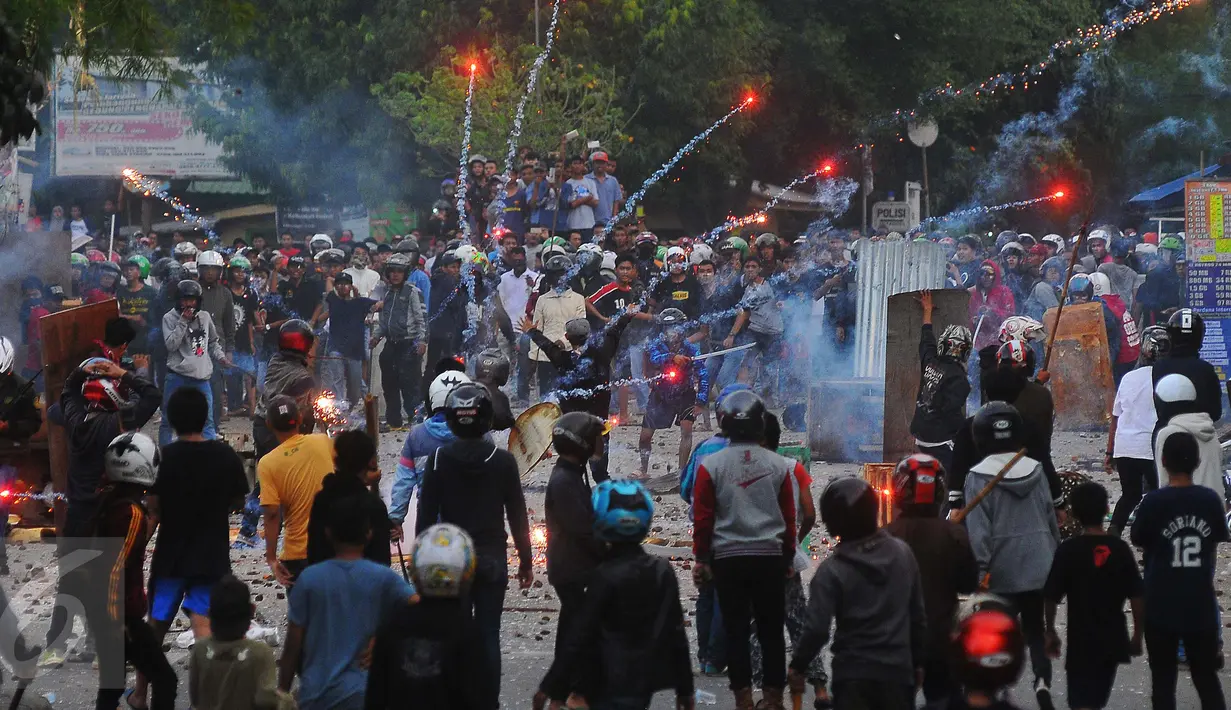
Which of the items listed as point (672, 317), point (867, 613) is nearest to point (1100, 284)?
point (672, 317)

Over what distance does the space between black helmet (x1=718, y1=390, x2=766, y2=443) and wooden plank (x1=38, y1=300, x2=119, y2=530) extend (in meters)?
4.33

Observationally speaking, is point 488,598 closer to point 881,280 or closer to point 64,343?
point 64,343

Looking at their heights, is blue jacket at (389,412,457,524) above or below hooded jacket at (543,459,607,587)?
above

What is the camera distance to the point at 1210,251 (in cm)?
1447

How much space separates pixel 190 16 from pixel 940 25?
12.1 meters

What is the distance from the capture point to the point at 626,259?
17.2 metres

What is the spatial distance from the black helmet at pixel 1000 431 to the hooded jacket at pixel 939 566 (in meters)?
0.84

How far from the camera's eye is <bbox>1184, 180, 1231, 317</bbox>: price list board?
47.3 ft

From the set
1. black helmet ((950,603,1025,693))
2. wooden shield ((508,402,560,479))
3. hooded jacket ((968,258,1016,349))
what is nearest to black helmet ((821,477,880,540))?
black helmet ((950,603,1025,693))

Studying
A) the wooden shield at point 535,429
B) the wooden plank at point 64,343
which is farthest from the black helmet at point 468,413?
the wooden shield at point 535,429

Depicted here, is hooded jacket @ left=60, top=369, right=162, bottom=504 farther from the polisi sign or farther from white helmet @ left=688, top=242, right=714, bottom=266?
the polisi sign

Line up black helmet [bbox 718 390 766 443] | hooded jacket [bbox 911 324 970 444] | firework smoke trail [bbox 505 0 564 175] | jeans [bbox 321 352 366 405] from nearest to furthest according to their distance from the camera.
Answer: black helmet [bbox 718 390 766 443] → hooded jacket [bbox 911 324 970 444] → jeans [bbox 321 352 366 405] → firework smoke trail [bbox 505 0 564 175]

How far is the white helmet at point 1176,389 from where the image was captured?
892cm

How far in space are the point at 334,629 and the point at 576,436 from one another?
1681 mm
